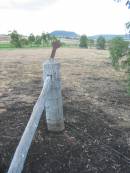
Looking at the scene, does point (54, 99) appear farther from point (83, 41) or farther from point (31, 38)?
point (31, 38)

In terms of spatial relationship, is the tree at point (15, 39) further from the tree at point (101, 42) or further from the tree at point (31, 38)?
the tree at point (101, 42)

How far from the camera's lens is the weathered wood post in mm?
5160

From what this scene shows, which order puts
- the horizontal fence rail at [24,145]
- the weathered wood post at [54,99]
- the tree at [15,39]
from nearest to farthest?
the horizontal fence rail at [24,145]
the weathered wood post at [54,99]
the tree at [15,39]

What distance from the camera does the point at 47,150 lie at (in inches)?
191

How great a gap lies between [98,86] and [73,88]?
0.96m

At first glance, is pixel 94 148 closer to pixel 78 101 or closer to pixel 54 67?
pixel 54 67

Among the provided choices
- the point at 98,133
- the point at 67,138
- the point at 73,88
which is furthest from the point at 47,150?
the point at 73,88

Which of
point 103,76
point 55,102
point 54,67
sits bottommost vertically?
point 103,76

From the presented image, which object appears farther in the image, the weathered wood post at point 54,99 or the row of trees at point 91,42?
the row of trees at point 91,42

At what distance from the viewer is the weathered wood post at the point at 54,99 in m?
5.16

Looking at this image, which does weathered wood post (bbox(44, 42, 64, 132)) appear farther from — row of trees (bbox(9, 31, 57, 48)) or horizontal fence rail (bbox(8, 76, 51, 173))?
row of trees (bbox(9, 31, 57, 48))

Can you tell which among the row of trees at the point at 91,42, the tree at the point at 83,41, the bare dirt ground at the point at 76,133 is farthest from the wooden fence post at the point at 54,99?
the tree at the point at 83,41

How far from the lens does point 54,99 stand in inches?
209

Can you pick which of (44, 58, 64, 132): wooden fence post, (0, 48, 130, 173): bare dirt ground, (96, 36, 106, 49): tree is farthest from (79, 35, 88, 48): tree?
(44, 58, 64, 132): wooden fence post
